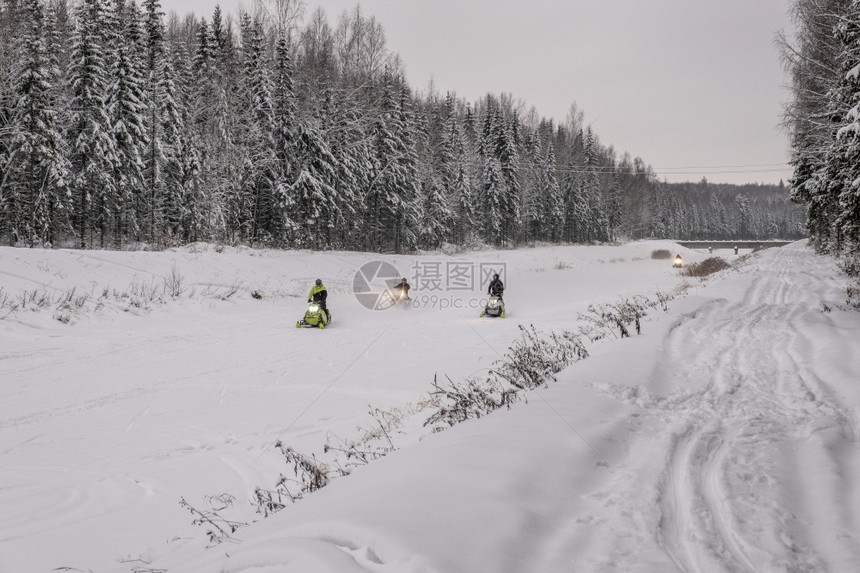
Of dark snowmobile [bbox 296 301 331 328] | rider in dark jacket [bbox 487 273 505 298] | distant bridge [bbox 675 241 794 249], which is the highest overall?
distant bridge [bbox 675 241 794 249]

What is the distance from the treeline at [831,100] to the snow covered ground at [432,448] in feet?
10.5

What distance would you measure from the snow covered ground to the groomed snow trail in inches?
0.6

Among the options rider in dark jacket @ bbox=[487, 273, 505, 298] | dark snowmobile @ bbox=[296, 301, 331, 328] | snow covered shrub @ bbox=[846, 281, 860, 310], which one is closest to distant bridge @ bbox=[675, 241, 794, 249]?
snow covered shrub @ bbox=[846, 281, 860, 310]

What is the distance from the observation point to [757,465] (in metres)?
3.01

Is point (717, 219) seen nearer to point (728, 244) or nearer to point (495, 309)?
point (728, 244)

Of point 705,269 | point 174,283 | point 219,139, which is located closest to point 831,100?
point 705,269

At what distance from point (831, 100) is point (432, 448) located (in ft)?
55.1

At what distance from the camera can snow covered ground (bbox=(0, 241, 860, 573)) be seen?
2.12m

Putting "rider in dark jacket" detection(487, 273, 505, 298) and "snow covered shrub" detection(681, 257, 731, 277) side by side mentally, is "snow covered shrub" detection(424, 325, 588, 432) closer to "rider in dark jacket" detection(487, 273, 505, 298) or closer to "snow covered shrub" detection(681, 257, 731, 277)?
"rider in dark jacket" detection(487, 273, 505, 298)

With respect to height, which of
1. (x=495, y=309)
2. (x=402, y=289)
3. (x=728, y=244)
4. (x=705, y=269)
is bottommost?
(x=495, y=309)

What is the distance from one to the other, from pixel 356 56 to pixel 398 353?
31.2 metres

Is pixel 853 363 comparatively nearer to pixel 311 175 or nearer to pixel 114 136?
pixel 311 175

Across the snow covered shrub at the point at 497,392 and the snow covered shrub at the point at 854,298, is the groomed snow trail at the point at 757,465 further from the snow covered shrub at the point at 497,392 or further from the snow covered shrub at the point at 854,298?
the snow covered shrub at the point at 854,298

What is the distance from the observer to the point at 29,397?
662 centimetres
